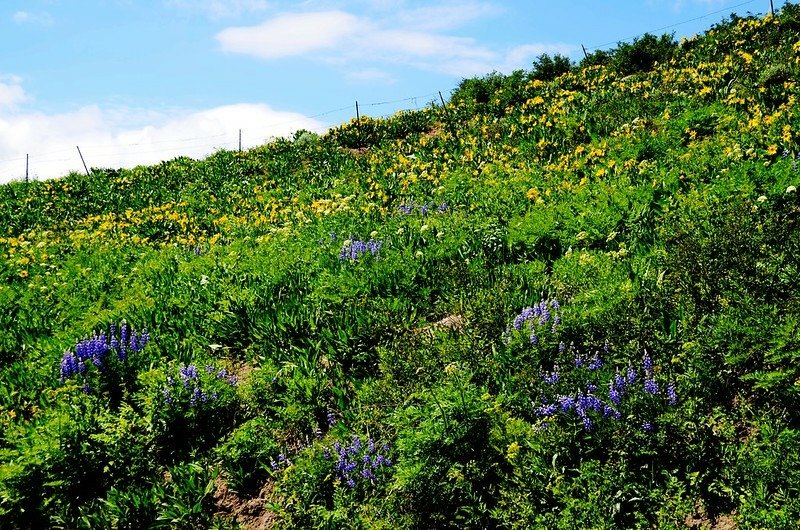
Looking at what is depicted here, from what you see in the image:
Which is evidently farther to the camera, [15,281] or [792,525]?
[15,281]

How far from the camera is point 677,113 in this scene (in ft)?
33.6

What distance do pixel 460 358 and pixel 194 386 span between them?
2344 millimetres

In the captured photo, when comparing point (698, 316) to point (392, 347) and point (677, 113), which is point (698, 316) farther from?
point (677, 113)

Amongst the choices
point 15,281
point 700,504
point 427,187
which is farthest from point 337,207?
point 700,504

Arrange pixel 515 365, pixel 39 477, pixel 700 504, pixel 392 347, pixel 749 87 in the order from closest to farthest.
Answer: pixel 700 504 < pixel 39 477 < pixel 515 365 < pixel 392 347 < pixel 749 87

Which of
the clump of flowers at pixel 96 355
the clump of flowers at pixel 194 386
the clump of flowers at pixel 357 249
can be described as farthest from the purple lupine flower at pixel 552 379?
the clump of flowers at pixel 96 355

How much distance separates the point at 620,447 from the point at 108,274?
793cm

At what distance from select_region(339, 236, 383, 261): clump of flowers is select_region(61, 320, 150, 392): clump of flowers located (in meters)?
2.60

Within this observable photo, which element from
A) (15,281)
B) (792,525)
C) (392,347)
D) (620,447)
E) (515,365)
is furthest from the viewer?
(15,281)

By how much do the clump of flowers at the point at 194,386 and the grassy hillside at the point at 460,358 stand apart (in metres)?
0.02

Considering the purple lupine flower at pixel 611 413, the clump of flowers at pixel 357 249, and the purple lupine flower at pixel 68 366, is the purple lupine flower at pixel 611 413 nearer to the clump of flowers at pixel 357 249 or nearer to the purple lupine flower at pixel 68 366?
the clump of flowers at pixel 357 249

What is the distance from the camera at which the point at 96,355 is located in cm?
549

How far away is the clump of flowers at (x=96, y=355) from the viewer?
5426 millimetres

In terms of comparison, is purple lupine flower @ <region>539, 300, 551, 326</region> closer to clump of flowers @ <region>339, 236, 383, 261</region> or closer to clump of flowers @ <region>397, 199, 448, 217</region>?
clump of flowers @ <region>339, 236, 383, 261</region>
